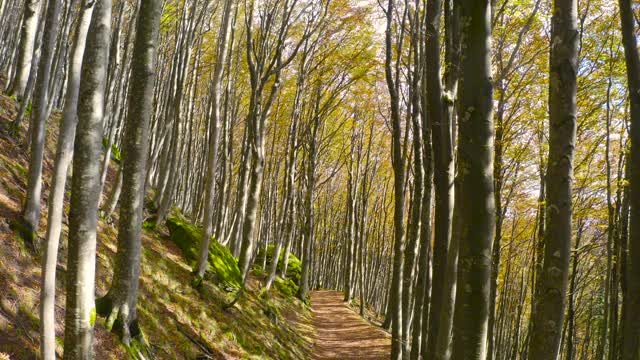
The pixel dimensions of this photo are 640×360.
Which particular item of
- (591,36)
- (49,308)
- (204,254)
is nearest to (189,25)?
(204,254)

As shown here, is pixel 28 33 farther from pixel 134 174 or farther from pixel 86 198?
pixel 86 198

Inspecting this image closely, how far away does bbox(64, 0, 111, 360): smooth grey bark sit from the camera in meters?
4.03

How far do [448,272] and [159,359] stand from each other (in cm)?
393

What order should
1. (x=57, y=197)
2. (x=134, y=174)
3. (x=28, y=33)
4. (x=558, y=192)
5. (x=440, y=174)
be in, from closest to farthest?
(x=558, y=192) → (x=57, y=197) → (x=440, y=174) → (x=134, y=174) → (x=28, y=33)

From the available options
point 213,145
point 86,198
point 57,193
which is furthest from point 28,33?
point 86,198

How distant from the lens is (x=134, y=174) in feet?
19.0

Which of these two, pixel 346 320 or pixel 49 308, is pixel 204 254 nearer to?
pixel 49 308

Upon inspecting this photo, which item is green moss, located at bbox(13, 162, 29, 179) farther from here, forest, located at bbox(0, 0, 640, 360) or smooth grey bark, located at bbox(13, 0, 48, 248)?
smooth grey bark, located at bbox(13, 0, 48, 248)

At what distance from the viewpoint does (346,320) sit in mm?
16688

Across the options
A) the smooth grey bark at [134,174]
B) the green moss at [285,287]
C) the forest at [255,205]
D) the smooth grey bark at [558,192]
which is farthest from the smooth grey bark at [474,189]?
the green moss at [285,287]

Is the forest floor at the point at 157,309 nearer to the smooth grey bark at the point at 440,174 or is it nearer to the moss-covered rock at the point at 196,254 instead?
the moss-covered rock at the point at 196,254

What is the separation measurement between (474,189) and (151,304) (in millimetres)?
5958

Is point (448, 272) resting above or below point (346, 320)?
above

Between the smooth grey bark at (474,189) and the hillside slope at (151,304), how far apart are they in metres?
3.95
